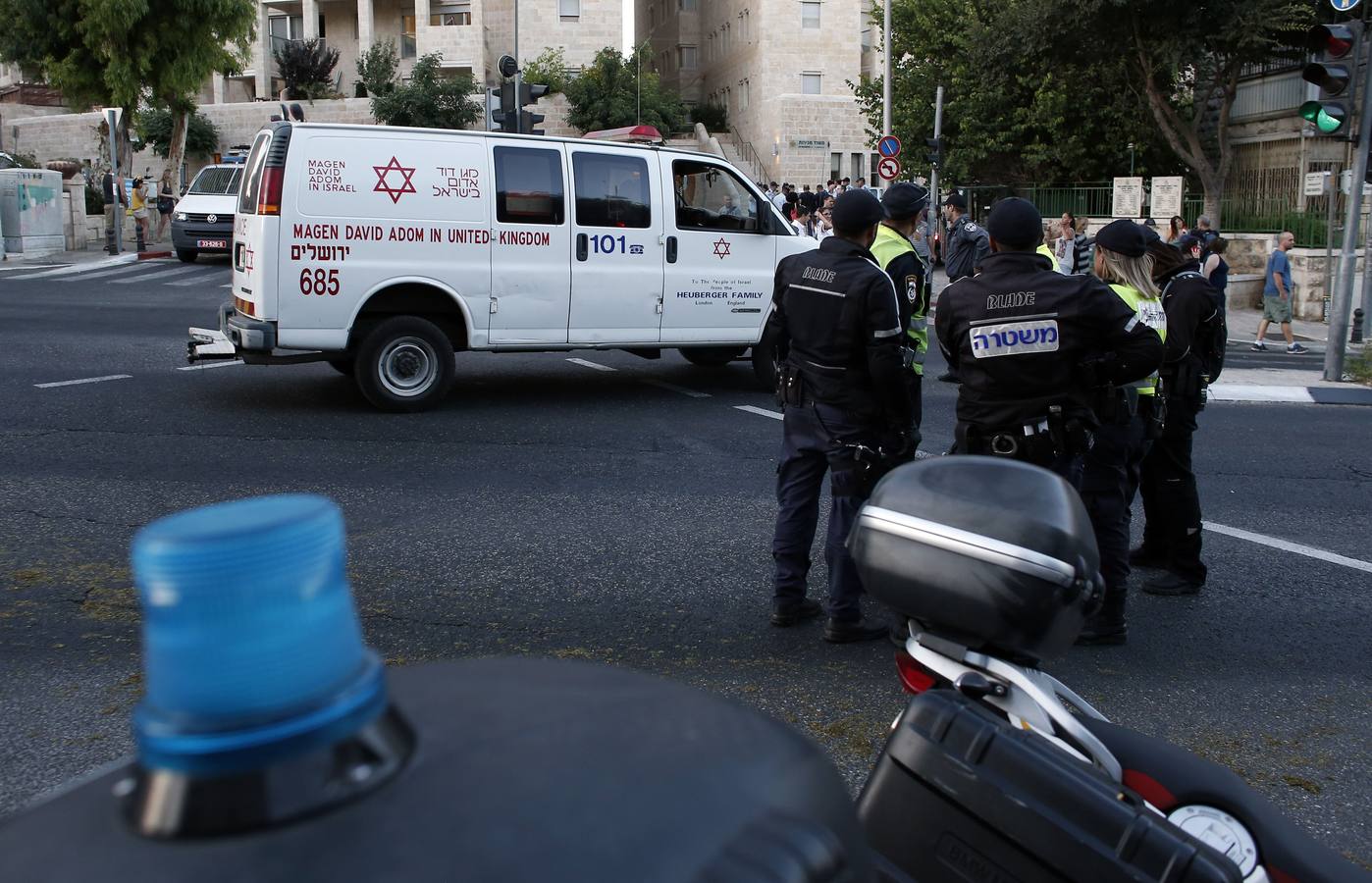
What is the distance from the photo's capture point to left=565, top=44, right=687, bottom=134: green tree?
2073 inches

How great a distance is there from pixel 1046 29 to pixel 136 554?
100 ft

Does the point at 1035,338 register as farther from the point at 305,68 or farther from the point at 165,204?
the point at 305,68

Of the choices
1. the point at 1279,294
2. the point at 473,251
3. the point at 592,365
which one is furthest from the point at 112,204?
the point at 1279,294

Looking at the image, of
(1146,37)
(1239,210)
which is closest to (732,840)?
(1239,210)

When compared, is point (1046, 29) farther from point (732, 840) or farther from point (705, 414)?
point (732, 840)

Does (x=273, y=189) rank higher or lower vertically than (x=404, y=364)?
higher

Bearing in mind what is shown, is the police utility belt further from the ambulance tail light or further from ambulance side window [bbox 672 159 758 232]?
the ambulance tail light

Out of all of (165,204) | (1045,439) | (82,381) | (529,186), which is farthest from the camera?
(165,204)

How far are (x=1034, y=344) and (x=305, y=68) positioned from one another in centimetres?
5529

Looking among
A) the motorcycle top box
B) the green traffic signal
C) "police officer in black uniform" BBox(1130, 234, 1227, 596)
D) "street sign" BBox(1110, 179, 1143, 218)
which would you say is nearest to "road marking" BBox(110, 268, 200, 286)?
the green traffic signal

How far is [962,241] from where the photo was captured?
13852mm

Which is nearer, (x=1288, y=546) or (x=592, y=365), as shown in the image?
(x=1288, y=546)

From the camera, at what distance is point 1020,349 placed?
488cm

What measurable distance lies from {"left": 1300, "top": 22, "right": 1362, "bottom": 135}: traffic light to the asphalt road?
3423 mm
